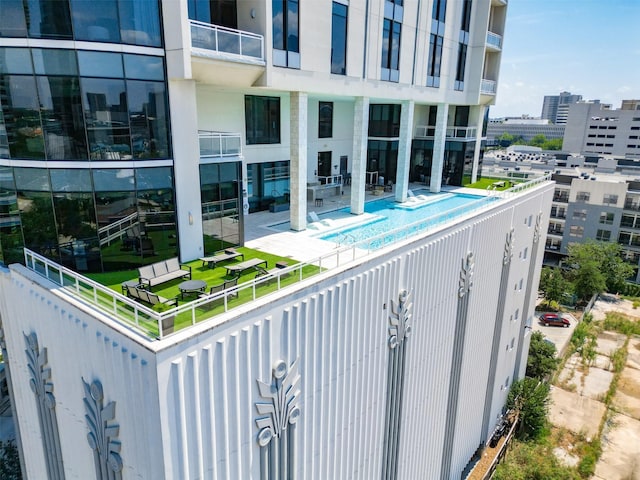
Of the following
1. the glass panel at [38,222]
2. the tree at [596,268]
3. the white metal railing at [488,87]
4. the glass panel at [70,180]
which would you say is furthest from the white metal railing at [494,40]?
the tree at [596,268]

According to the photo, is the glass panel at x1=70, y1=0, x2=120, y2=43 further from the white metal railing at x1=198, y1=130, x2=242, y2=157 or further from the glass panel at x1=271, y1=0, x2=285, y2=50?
the glass panel at x1=271, y1=0, x2=285, y2=50

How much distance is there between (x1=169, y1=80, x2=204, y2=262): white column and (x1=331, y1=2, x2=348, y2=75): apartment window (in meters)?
7.19

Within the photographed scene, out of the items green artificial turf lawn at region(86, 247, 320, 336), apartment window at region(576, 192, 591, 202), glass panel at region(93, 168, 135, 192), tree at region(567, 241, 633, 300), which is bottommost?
tree at region(567, 241, 633, 300)

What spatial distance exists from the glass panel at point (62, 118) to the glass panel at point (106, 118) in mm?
208

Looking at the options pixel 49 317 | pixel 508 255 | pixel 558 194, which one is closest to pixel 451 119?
pixel 508 255

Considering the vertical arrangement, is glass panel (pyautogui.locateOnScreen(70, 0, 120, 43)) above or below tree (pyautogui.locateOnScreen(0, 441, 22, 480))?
above

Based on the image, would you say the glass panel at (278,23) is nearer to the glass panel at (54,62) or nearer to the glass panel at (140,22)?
the glass panel at (140,22)

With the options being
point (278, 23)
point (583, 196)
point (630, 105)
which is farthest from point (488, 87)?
point (630, 105)

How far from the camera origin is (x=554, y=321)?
42844 millimetres

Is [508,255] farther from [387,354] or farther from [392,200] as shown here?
[387,354]

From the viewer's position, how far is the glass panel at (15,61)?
1027 cm

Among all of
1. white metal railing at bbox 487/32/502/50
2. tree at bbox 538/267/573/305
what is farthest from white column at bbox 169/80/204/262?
tree at bbox 538/267/573/305

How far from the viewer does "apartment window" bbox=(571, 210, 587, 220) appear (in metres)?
57.7

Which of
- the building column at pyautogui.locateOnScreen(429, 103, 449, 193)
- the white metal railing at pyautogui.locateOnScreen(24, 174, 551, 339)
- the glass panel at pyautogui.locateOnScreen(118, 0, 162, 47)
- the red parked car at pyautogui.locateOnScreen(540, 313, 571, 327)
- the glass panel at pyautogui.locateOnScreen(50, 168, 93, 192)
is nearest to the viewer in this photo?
the white metal railing at pyautogui.locateOnScreen(24, 174, 551, 339)
